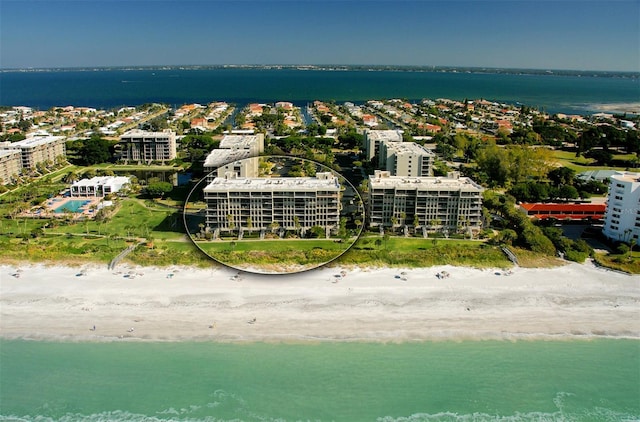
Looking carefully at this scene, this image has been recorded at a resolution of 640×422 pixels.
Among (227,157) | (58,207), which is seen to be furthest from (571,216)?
(58,207)

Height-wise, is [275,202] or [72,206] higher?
[275,202]

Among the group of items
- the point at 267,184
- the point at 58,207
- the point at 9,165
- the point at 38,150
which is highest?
the point at 267,184

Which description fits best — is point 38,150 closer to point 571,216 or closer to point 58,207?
point 58,207

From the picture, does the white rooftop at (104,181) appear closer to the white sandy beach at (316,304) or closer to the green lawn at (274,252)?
the white sandy beach at (316,304)

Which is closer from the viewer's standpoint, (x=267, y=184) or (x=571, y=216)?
(x=267, y=184)

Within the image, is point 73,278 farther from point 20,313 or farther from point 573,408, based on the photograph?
point 573,408

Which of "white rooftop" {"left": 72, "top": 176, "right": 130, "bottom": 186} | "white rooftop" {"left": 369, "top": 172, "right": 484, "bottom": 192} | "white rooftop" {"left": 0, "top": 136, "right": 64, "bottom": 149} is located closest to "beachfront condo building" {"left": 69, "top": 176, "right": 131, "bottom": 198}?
"white rooftop" {"left": 72, "top": 176, "right": 130, "bottom": 186}

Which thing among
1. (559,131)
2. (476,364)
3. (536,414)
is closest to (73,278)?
(476,364)
